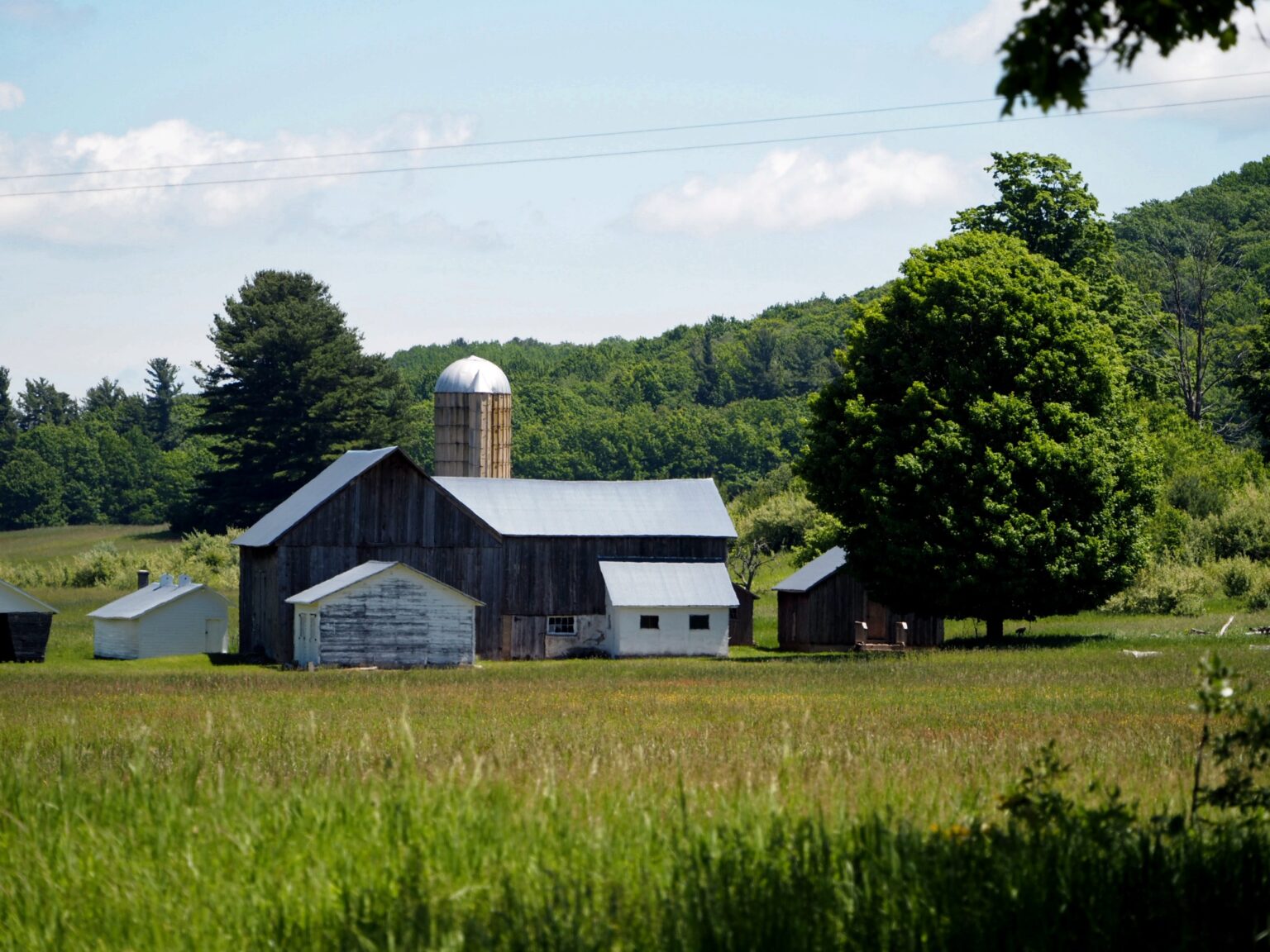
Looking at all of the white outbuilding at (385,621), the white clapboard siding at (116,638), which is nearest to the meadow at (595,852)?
the white outbuilding at (385,621)

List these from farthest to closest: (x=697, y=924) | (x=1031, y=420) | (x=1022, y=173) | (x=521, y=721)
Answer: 1. (x=1022, y=173)
2. (x=1031, y=420)
3. (x=521, y=721)
4. (x=697, y=924)

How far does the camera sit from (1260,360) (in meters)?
60.4

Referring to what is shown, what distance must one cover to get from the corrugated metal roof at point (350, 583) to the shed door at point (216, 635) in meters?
5.79

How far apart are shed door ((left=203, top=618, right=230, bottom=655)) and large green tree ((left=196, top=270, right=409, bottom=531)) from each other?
47419mm

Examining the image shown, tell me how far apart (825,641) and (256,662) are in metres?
20.8

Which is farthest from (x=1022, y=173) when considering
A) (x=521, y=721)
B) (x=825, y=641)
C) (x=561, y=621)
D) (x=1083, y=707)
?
(x=521, y=721)

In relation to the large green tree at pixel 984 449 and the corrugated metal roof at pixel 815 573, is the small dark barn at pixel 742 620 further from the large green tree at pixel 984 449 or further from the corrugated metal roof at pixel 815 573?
the large green tree at pixel 984 449

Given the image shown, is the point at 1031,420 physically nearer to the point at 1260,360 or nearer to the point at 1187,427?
the point at 1260,360

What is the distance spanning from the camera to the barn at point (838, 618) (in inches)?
2312

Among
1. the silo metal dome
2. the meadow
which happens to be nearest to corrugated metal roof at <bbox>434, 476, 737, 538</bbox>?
the silo metal dome

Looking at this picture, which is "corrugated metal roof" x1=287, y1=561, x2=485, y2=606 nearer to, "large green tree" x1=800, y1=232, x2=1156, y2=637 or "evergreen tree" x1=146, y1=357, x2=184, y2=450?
"large green tree" x1=800, y1=232, x2=1156, y2=637

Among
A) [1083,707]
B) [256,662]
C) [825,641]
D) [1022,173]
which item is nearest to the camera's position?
[1083,707]

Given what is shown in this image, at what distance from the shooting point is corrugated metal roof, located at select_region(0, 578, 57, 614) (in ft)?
163

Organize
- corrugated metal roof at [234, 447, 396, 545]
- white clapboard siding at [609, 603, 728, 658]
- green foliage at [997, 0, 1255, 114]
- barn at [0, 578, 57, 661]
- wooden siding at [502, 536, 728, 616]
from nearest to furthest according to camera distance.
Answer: green foliage at [997, 0, 1255, 114] < barn at [0, 578, 57, 661] < corrugated metal roof at [234, 447, 396, 545] < white clapboard siding at [609, 603, 728, 658] < wooden siding at [502, 536, 728, 616]
